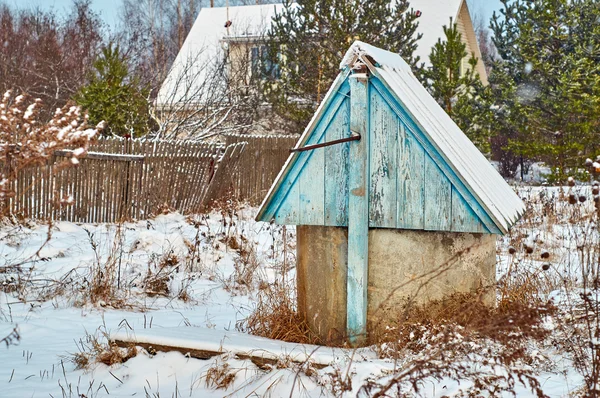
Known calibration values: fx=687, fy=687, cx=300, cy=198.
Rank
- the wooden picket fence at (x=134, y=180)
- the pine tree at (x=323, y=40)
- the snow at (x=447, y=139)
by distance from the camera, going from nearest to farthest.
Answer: the snow at (x=447, y=139)
the wooden picket fence at (x=134, y=180)
the pine tree at (x=323, y=40)

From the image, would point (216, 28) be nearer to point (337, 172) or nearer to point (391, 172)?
point (337, 172)

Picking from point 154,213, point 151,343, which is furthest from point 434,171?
point 154,213

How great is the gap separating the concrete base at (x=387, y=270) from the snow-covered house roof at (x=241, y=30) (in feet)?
62.2

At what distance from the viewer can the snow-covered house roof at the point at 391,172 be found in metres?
3.99

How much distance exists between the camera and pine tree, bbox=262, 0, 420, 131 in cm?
1728

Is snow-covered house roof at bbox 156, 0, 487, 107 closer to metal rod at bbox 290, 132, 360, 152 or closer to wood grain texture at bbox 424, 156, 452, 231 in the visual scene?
metal rod at bbox 290, 132, 360, 152

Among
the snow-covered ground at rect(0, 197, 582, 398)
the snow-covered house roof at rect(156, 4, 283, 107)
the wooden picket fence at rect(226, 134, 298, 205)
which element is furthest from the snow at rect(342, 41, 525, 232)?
the snow-covered house roof at rect(156, 4, 283, 107)

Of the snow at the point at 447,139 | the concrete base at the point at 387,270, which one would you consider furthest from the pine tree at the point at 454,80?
the concrete base at the point at 387,270

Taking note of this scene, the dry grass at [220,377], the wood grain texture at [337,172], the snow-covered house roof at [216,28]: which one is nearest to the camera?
the dry grass at [220,377]

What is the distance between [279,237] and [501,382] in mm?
5869

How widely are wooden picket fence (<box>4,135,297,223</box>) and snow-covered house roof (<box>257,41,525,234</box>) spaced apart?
222 inches

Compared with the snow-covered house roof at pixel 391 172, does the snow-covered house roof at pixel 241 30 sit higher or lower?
higher

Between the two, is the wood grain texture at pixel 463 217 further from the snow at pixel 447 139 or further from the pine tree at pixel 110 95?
the pine tree at pixel 110 95

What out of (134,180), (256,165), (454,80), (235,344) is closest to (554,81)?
(454,80)
